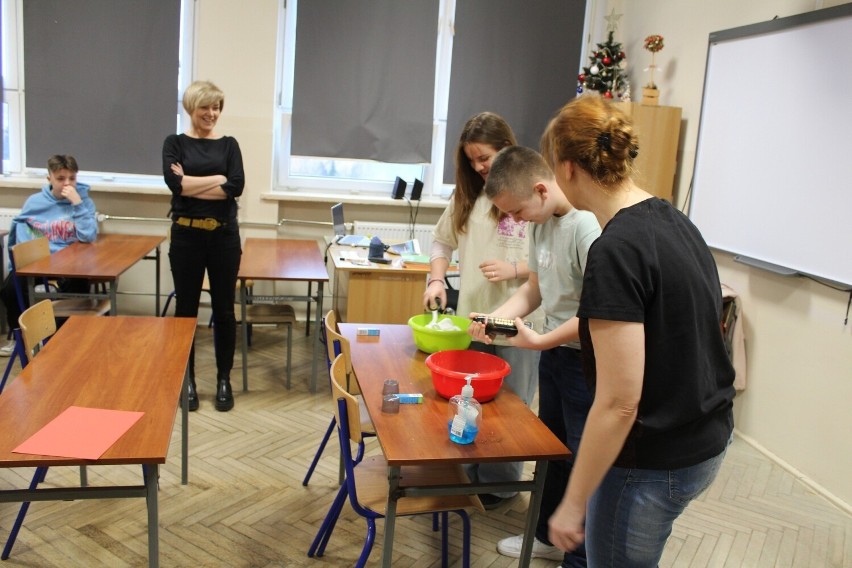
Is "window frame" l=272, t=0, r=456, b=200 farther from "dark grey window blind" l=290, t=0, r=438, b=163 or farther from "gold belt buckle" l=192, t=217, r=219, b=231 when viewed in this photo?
"gold belt buckle" l=192, t=217, r=219, b=231

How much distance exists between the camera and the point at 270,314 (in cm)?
411

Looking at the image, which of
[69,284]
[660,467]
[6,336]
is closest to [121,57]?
[69,284]

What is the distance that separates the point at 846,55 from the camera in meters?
3.12

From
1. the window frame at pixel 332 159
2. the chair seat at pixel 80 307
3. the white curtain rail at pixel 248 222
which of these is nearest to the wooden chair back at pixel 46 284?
the chair seat at pixel 80 307

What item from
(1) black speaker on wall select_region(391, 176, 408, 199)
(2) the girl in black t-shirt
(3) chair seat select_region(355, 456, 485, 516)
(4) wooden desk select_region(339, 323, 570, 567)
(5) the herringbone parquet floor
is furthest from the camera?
(1) black speaker on wall select_region(391, 176, 408, 199)

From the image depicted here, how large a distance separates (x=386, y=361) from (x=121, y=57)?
364 cm

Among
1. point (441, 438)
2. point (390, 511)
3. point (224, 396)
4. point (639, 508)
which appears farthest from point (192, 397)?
point (639, 508)

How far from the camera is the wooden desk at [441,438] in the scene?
1713 mm

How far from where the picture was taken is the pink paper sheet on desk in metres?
1.60

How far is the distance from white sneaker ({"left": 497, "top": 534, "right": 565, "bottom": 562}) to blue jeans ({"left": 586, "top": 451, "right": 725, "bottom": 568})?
47.0 inches

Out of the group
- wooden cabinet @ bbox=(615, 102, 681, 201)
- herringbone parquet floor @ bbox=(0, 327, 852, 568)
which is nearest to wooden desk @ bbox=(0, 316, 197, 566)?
herringbone parquet floor @ bbox=(0, 327, 852, 568)

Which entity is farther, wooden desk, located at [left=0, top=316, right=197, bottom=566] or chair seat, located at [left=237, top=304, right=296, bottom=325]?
chair seat, located at [left=237, top=304, right=296, bottom=325]

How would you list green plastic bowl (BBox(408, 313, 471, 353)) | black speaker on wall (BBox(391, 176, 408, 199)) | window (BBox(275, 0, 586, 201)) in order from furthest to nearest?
black speaker on wall (BBox(391, 176, 408, 199)) → window (BBox(275, 0, 586, 201)) → green plastic bowl (BBox(408, 313, 471, 353))

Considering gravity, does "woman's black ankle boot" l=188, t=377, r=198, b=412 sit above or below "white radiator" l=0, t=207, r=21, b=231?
below
